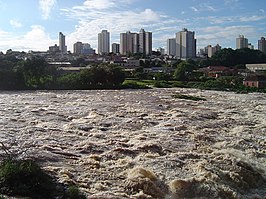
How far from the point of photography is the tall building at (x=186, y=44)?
339 feet

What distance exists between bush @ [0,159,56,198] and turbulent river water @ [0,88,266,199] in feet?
1.49

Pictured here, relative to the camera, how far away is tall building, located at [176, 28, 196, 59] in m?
103

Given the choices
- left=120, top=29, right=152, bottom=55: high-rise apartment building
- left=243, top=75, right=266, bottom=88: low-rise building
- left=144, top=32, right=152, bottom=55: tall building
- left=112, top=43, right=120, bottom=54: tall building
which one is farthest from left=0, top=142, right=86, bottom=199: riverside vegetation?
left=112, top=43, right=120, bottom=54: tall building

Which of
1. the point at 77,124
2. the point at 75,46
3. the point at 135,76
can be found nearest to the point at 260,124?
the point at 77,124

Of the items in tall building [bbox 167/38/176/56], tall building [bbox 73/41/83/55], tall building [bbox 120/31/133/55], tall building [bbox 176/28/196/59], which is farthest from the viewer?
tall building [bbox 73/41/83/55]

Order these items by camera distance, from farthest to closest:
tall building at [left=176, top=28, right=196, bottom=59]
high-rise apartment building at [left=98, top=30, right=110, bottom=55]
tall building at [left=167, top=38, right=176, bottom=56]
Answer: high-rise apartment building at [left=98, top=30, right=110, bottom=55], tall building at [left=167, top=38, right=176, bottom=56], tall building at [left=176, top=28, right=196, bottom=59]

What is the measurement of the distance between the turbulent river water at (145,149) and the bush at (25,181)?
0.45 meters

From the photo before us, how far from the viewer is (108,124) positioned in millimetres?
14406

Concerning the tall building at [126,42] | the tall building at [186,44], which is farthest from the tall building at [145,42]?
the tall building at [186,44]

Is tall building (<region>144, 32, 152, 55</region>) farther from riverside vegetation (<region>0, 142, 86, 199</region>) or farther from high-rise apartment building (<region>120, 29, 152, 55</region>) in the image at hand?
riverside vegetation (<region>0, 142, 86, 199</region>)

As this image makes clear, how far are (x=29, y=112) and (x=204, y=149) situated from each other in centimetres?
858

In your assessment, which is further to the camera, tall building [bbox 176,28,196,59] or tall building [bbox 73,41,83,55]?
tall building [bbox 73,41,83,55]

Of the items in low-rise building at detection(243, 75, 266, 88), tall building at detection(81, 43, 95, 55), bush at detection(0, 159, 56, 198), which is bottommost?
bush at detection(0, 159, 56, 198)

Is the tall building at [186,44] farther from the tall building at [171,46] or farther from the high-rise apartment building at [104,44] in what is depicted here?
the high-rise apartment building at [104,44]
